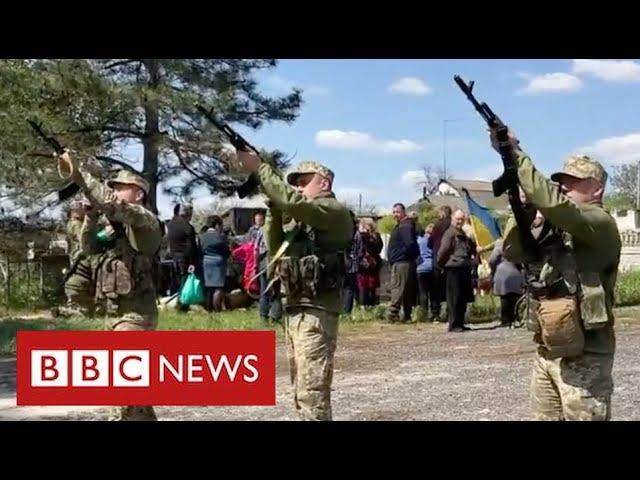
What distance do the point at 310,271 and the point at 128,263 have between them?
1.03 meters

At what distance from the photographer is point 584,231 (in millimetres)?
3562

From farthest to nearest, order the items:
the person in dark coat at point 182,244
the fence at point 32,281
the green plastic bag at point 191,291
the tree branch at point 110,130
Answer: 1. the tree branch at point 110,130
2. the fence at point 32,281
3. the green plastic bag at point 191,291
4. the person in dark coat at point 182,244

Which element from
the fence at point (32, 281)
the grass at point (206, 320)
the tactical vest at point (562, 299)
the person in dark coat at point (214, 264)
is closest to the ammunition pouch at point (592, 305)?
the tactical vest at point (562, 299)

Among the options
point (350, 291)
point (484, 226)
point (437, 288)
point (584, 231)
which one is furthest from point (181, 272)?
point (584, 231)

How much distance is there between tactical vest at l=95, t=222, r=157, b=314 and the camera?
4703 millimetres

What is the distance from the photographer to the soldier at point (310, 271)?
430 centimetres

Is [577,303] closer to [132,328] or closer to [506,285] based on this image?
[132,328]

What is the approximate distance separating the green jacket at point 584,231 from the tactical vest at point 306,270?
96 centimetres

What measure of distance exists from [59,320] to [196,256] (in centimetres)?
181

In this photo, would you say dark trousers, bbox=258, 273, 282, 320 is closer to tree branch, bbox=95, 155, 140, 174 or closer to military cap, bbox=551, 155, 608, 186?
tree branch, bbox=95, 155, 140, 174

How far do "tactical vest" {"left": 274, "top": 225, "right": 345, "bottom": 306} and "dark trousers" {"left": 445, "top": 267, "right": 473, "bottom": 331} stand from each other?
16.6 ft

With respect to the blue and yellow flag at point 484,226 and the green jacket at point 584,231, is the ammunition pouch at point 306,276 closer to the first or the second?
the green jacket at point 584,231
